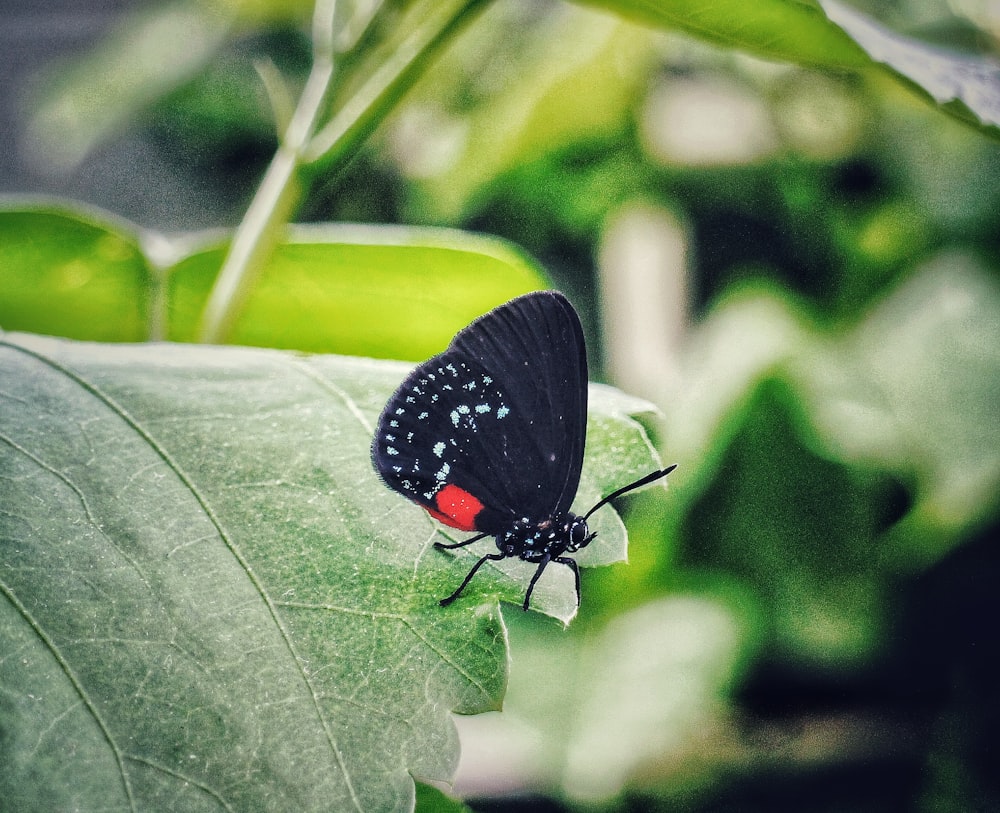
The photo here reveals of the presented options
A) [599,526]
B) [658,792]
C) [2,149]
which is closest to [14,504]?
[599,526]

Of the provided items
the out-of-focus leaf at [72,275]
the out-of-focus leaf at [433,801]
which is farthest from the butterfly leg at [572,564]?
the out-of-focus leaf at [72,275]

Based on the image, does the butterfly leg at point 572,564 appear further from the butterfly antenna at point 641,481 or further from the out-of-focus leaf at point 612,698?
the out-of-focus leaf at point 612,698

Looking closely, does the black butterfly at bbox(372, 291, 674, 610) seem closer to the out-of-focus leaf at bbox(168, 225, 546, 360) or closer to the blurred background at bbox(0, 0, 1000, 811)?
the out-of-focus leaf at bbox(168, 225, 546, 360)

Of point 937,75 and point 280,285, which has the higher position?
point 937,75

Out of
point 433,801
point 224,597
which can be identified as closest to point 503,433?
point 224,597

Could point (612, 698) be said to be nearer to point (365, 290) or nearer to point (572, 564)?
point (365, 290)

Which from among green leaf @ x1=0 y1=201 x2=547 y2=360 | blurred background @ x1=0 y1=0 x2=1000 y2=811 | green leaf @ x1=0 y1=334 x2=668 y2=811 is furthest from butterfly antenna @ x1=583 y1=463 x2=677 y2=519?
blurred background @ x1=0 y1=0 x2=1000 y2=811
